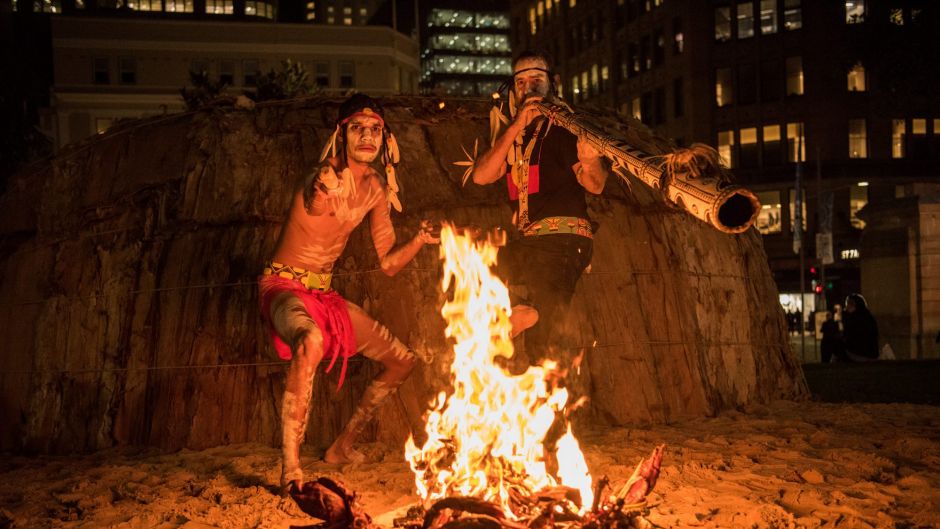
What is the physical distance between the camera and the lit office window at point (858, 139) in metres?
37.8

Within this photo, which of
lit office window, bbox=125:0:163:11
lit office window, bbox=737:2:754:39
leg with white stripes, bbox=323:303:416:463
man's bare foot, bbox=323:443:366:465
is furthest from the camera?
lit office window, bbox=125:0:163:11

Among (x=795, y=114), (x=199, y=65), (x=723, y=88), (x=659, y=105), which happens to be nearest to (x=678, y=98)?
(x=659, y=105)

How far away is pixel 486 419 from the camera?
453 cm

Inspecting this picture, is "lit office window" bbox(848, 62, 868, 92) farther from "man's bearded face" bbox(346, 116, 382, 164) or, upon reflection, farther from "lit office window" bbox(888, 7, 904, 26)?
"man's bearded face" bbox(346, 116, 382, 164)

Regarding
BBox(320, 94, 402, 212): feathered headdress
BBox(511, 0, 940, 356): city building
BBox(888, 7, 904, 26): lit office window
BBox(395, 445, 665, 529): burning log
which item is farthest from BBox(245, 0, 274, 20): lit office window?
BBox(395, 445, 665, 529): burning log

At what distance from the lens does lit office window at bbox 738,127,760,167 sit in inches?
1554

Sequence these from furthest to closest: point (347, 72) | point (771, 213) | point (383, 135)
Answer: point (347, 72) → point (771, 213) → point (383, 135)

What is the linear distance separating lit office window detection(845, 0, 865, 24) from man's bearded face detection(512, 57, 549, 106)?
37.8 m

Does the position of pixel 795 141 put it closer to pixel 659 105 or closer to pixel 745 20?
pixel 745 20

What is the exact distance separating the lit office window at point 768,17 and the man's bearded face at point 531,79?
38.1 m

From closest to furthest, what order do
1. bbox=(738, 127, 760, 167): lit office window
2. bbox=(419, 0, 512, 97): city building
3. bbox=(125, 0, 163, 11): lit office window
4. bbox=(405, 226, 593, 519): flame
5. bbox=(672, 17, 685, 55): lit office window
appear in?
1. bbox=(405, 226, 593, 519): flame
2. bbox=(738, 127, 760, 167): lit office window
3. bbox=(672, 17, 685, 55): lit office window
4. bbox=(125, 0, 163, 11): lit office window
5. bbox=(419, 0, 512, 97): city building

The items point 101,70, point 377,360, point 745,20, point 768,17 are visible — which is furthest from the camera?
point 745,20

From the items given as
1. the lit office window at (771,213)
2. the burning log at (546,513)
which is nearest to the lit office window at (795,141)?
the lit office window at (771,213)

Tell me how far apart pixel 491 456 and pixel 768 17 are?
130ft
